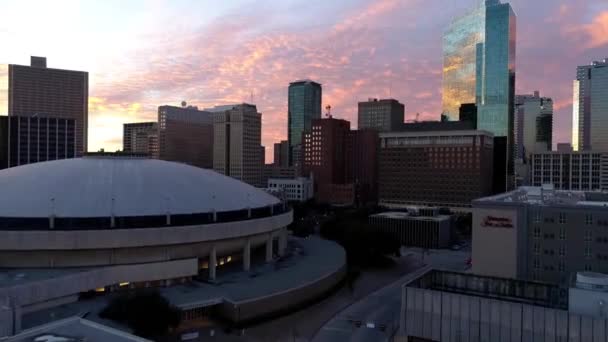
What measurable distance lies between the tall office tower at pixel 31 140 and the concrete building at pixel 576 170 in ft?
542

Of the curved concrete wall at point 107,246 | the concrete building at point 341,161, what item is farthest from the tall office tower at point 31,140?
the curved concrete wall at point 107,246

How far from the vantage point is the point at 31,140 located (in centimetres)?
17662

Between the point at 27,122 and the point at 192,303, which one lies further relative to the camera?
the point at 27,122

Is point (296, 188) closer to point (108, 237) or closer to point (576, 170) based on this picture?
point (576, 170)

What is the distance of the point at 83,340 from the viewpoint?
76.5 feet

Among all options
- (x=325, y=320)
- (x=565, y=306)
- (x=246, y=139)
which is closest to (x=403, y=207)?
(x=246, y=139)

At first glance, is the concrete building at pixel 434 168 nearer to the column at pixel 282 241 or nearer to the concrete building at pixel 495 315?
the column at pixel 282 241

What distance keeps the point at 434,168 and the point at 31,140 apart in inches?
5413

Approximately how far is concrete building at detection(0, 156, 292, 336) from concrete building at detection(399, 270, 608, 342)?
2506 centimetres

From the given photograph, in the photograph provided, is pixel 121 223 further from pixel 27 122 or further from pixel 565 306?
pixel 27 122

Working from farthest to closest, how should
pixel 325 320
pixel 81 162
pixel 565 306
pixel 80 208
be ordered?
pixel 81 162 < pixel 80 208 < pixel 325 320 < pixel 565 306

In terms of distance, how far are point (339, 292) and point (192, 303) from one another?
18601 millimetres

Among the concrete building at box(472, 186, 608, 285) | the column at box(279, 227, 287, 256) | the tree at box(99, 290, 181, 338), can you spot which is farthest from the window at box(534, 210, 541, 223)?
the tree at box(99, 290, 181, 338)

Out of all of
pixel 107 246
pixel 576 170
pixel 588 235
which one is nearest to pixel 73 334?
pixel 107 246
